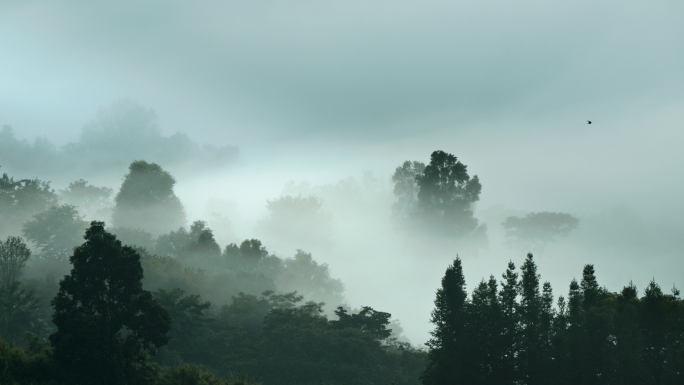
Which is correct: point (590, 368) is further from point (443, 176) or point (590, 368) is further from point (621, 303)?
point (443, 176)

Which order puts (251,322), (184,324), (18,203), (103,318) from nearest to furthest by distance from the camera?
1. (103,318)
2. (184,324)
3. (251,322)
4. (18,203)

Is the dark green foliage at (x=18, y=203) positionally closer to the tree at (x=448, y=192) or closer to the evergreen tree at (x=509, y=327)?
the tree at (x=448, y=192)

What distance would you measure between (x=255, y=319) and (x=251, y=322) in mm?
1082

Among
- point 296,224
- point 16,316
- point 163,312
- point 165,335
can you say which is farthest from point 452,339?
point 296,224

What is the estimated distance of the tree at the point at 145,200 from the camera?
138 m

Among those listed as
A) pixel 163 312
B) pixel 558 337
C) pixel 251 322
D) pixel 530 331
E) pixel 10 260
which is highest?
pixel 10 260

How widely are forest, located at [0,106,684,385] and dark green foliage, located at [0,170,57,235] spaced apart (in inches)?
10.6

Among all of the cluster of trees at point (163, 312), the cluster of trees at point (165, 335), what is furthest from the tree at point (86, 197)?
the cluster of trees at point (165, 335)

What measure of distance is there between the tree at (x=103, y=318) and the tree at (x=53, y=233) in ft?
215

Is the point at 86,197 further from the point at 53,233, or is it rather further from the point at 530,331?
the point at 530,331

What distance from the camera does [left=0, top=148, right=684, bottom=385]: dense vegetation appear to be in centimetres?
4788

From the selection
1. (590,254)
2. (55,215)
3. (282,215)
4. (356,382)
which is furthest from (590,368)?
(590,254)

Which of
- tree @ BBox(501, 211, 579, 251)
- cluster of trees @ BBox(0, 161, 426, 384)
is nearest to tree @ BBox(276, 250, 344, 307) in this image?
cluster of trees @ BBox(0, 161, 426, 384)

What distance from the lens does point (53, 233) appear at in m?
111
